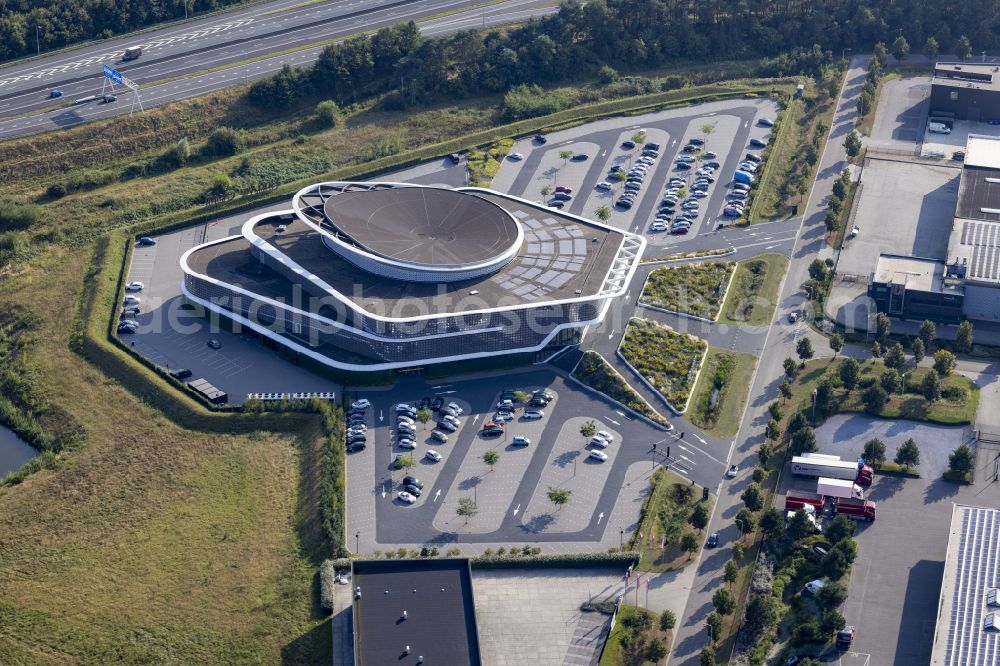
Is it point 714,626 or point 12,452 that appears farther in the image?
point 12,452

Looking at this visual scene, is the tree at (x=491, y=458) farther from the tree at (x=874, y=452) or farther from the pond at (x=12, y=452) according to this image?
the pond at (x=12, y=452)

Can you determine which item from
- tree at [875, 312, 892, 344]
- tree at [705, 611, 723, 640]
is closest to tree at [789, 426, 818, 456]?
tree at [875, 312, 892, 344]

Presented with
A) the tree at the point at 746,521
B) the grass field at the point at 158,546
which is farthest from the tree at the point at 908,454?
the grass field at the point at 158,546

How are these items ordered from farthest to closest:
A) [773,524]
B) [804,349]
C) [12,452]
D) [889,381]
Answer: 1. [804,349]
2. [889,381]
3. [12,452]
4. [773,524]

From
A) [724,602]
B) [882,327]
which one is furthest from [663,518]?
[882,327]

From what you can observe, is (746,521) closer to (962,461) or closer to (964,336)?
(962,461)

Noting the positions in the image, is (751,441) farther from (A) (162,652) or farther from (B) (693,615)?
(A) (162,652)

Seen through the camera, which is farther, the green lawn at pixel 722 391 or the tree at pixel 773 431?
the green lawn at pixel 722 391
